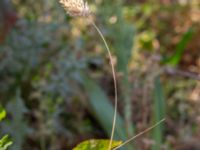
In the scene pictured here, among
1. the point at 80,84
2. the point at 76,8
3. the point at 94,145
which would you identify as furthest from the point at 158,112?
the point at 76,8

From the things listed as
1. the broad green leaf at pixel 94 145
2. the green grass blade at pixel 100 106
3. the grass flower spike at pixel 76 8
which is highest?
the green grass blade at pixel 100 106

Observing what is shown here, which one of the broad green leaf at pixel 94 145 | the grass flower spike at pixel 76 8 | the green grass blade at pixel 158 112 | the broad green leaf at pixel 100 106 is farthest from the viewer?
the broad green leaf at pixel 100 106

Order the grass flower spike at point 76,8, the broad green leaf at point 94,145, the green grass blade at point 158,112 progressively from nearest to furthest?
the grass flower spike at point 76,8
the broad green leaf at point 94,145
the green grass blade at point 158,112

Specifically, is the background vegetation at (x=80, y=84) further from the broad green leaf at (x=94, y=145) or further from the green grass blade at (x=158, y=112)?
the broad green leaf at (x=94, y=145)

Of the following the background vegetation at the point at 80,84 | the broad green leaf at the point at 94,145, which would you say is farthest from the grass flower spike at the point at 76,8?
the background vegetation at the point at 80,84

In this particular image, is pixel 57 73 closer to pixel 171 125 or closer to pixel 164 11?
pixel 171 125

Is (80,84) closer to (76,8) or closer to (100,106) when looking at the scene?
(100,106)

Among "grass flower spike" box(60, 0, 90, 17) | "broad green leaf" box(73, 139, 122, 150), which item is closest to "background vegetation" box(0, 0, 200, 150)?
"broad green leaf" box(73, 139, 122, 150)

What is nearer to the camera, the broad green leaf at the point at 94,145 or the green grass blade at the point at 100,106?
the broad green leaf at the point at 94,145
